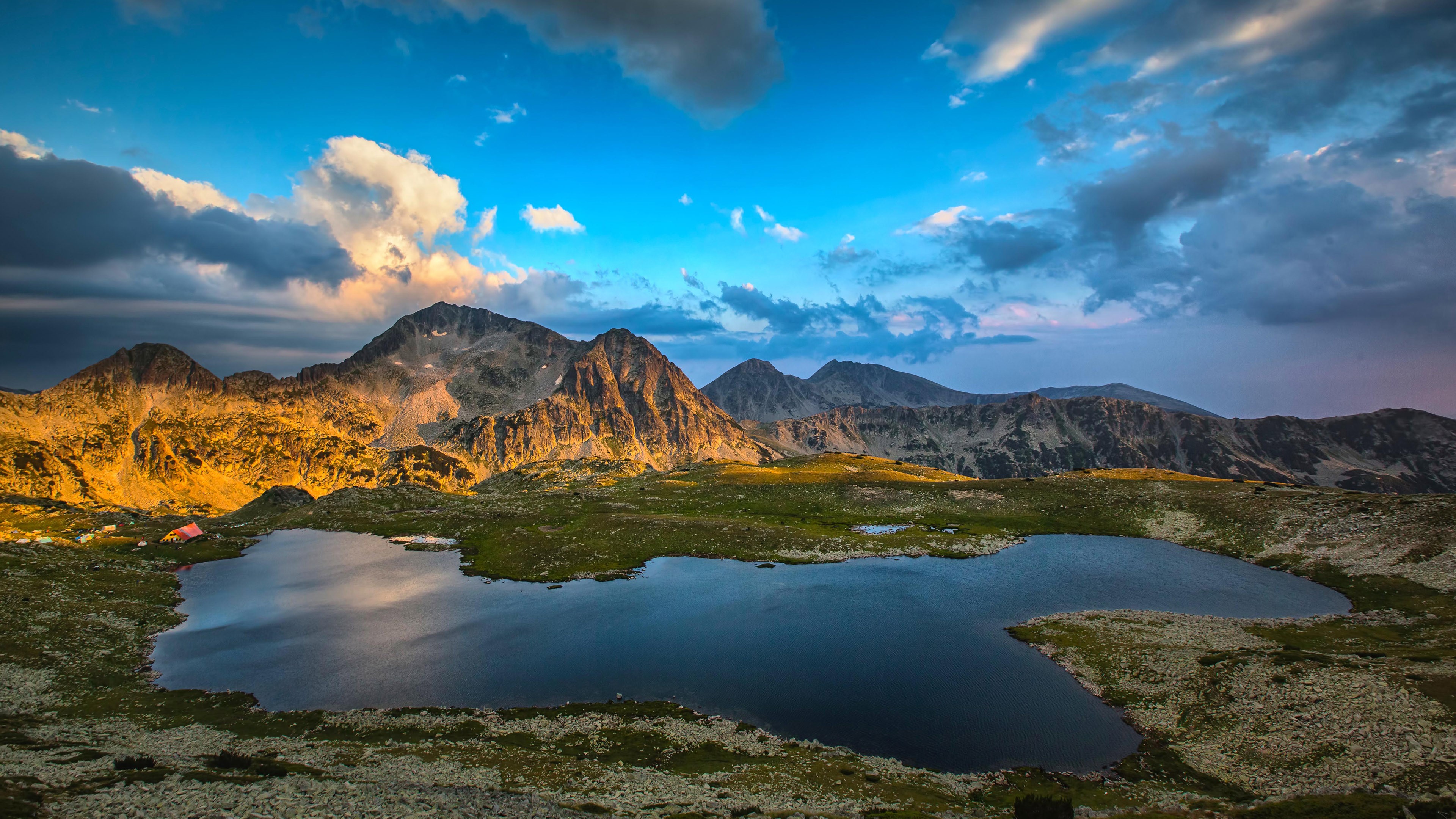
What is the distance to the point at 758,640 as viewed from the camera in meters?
57.7

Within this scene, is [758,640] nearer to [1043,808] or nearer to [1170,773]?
[1043,808]

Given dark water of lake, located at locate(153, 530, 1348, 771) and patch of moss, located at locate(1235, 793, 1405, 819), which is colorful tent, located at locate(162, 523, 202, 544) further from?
patch of moss, located at locate(1235, 793, 1405, 819)

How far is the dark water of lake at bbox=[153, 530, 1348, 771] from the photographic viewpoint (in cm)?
4212

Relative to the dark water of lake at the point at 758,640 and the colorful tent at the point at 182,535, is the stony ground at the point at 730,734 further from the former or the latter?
the colorful tent at the point at 182,535

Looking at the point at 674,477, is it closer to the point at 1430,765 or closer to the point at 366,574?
the point at 366,574

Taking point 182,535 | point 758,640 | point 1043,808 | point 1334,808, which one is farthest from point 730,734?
point 182,535

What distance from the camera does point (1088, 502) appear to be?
124 m

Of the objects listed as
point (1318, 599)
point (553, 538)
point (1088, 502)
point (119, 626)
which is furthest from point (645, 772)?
point (1088, 502)

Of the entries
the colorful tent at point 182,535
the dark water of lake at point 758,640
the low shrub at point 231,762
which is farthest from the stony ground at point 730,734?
the colorful tent at point 182,535

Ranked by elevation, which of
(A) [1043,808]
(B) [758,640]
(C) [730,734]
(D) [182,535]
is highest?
(A) [1043,808]

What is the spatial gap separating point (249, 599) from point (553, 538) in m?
44.4

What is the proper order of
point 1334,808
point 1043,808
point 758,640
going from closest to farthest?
point 1334,808 < point 1043,808 < point 758,640

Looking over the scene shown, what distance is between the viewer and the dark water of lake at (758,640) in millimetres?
42125

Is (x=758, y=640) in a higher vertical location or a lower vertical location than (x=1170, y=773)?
lower
